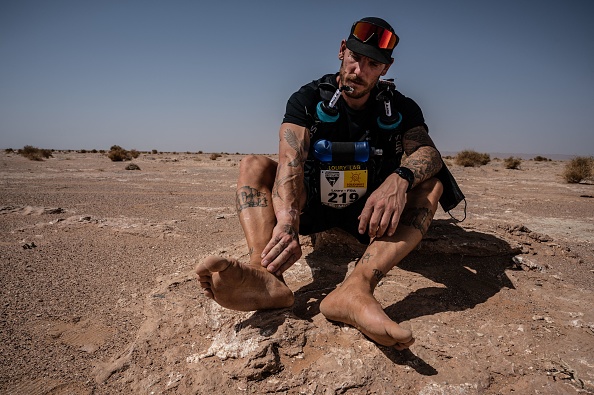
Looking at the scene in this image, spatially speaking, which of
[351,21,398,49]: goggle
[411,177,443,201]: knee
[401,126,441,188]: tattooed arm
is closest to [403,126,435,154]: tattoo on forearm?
[401,126,441,188]: tattooed arm

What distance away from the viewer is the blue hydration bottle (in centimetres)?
212

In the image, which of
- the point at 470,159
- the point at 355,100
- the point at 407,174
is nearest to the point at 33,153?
the point at 470,159

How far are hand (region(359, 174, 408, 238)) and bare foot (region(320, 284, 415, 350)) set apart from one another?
0.31 metres

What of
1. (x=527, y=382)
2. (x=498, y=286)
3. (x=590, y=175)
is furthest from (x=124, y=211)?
(x=590, y=175)

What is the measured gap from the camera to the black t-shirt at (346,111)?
214 centimetres

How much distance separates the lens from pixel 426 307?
180 cm

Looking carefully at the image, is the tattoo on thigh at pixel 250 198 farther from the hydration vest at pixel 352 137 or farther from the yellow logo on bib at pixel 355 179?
the yellow logo on bib at pixel 355 179

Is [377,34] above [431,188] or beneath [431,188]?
above

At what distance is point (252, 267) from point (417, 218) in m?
0.90

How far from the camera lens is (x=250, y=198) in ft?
6.41

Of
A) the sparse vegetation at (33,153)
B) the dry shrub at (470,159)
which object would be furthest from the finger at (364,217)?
the sparse vegetation at (33,153)

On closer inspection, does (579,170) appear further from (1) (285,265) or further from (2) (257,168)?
(1) (285,265)

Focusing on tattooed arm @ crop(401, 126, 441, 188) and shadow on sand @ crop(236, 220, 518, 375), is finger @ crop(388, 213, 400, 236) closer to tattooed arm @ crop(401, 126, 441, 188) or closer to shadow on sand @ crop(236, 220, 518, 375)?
tattooed arm @ crop(401, 126, 441, 188)

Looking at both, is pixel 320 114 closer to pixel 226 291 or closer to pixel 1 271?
pixel 226 291
